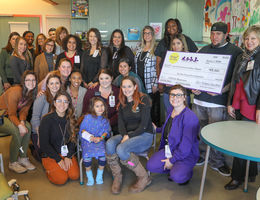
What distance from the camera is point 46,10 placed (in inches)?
306

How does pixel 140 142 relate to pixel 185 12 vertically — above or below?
below

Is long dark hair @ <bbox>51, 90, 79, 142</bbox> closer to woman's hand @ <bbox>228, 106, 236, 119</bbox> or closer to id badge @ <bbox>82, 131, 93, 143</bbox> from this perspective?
id badge @ <bbox>82, 131, 93, 143</bbox>

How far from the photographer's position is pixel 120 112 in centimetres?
295

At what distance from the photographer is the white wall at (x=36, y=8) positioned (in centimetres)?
746

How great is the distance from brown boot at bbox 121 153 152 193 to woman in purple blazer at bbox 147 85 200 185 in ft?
0.35

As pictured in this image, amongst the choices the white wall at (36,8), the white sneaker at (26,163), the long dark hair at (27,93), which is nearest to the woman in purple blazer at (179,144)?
the white sneaker at (26,163)

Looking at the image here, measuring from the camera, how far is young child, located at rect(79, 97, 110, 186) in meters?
2.80

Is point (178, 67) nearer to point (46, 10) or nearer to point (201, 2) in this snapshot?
point (201, 2)

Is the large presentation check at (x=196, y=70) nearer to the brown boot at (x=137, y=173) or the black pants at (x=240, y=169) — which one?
the black pants at (x=240, y=169)

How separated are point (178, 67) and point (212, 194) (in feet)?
4.92

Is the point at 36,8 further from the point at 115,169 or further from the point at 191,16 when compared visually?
the point at 115,169

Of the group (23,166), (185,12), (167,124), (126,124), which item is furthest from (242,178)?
(185,12)

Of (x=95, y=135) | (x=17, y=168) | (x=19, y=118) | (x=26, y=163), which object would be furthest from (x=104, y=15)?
(x=17, y=168)

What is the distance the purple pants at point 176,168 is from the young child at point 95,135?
56 centimetres
